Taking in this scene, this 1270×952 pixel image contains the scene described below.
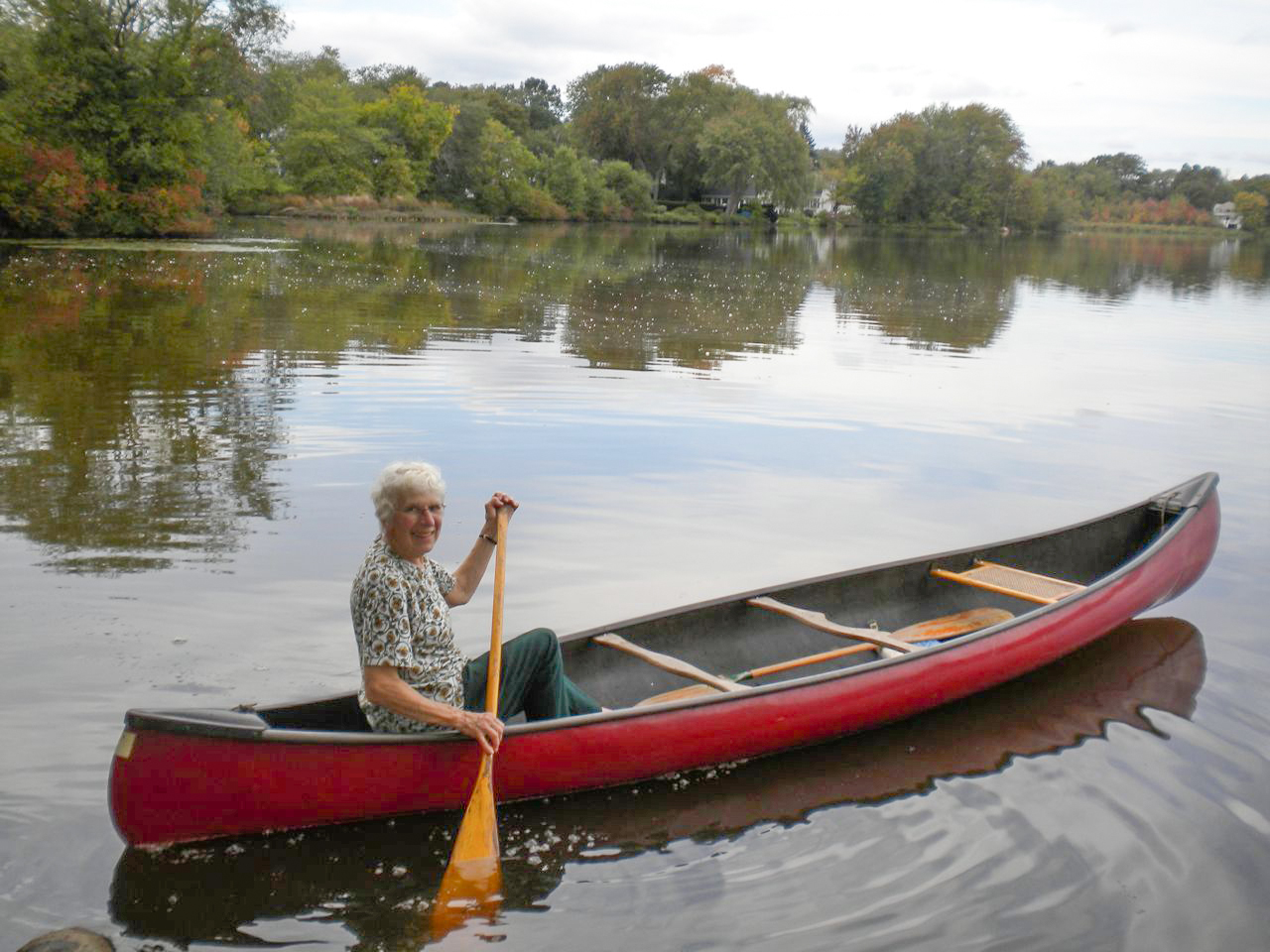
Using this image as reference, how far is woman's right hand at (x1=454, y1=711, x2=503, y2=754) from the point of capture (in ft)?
13.8

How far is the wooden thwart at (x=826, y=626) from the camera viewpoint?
19.5ft

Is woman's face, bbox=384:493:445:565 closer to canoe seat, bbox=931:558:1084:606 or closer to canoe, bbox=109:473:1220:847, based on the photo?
canoe, bbox=109:473:1220:847

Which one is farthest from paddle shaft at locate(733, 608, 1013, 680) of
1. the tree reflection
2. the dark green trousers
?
the tree reflection

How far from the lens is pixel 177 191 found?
3759cm

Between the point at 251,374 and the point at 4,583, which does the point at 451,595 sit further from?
the point at 251,374

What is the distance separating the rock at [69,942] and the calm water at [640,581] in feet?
0.35

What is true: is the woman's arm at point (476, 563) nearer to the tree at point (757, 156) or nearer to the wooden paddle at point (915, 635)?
the wooden paddle at point (915, 635)

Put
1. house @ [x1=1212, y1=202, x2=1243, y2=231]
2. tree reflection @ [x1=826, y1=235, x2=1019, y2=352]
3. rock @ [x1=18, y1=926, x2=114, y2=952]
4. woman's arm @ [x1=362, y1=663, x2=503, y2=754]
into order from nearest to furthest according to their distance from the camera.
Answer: rock @ [x1=18, y1=926, x2=114, y2=952] → woman's arm @ [x1=362, y1=663, x2=503, y2=754] → tree reflection @ [x1=826, y1=235, x2=1019, y2=352] → house @ [x1=1212, y1=202, x2=1243, y2=231]

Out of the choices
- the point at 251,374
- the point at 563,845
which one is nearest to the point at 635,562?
the point at 563,845

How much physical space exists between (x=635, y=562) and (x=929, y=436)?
17.1 feet

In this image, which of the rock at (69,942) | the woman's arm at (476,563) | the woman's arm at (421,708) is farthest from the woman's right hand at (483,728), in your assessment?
the rock at (69,942)

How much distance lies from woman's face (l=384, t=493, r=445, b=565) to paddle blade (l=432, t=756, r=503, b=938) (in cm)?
83

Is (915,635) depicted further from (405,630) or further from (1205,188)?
(1205,188)

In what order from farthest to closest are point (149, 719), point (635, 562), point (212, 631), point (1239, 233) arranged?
point (1239, 233), point (635, 562), point (212, 631), point (149, 719)
